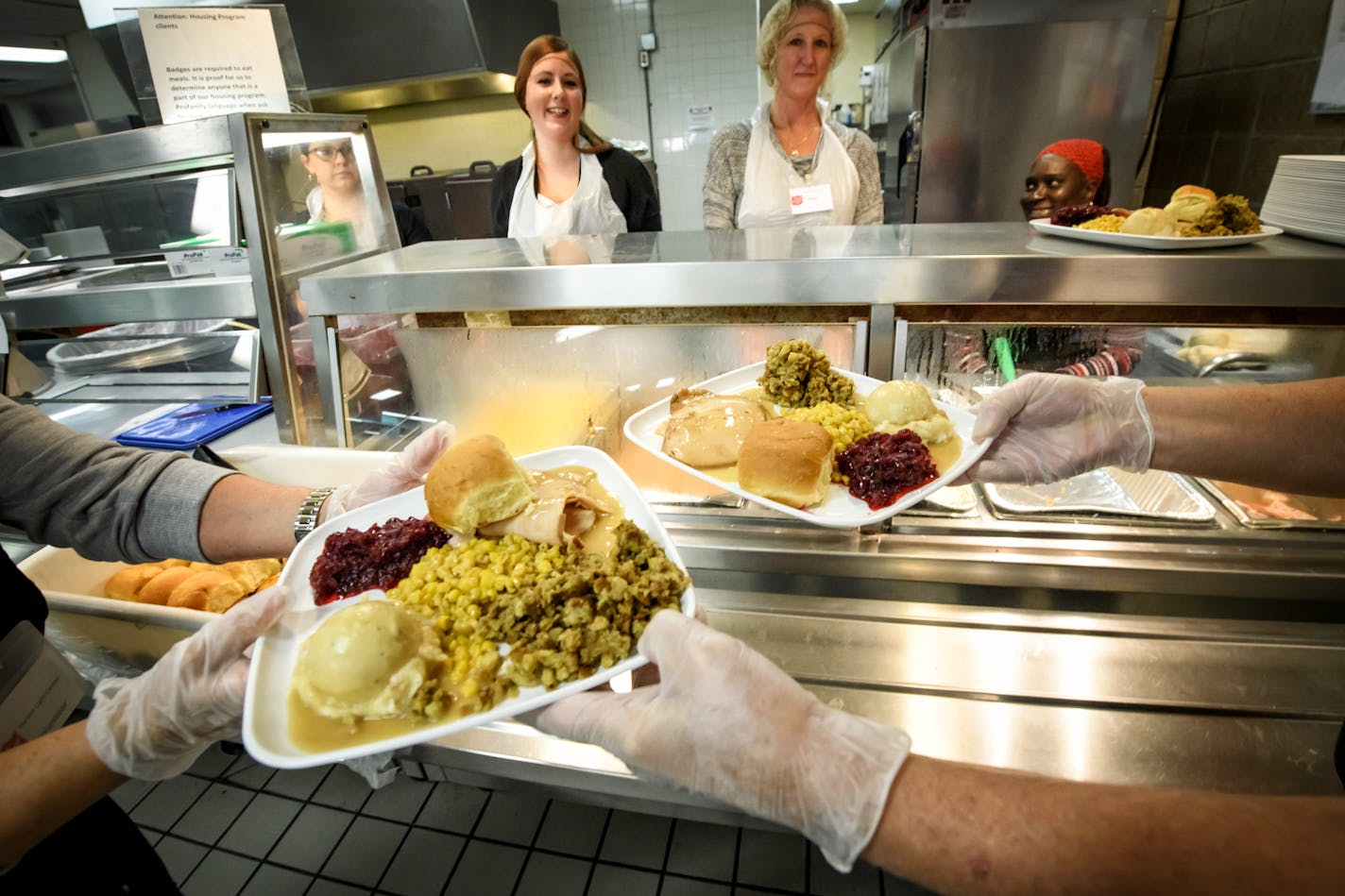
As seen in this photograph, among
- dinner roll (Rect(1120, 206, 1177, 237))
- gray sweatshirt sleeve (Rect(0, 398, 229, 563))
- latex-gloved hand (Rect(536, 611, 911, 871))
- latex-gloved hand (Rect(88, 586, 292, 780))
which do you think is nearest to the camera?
latex-gloved hand (Rect(536, 611, 911, 871))

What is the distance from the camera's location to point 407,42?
612 centimetres

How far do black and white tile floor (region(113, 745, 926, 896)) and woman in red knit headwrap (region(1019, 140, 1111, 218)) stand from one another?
8.62ft

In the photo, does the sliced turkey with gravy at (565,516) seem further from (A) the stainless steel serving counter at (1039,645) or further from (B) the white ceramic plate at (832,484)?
(A) the stainless steel serving counter at (1039,645)

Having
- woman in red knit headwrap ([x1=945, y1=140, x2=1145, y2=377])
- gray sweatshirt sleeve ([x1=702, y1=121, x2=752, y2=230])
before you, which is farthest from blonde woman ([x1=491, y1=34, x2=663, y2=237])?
woman in red knit headwrap ([x1=945, y1=140, x2=1145, y2=377])

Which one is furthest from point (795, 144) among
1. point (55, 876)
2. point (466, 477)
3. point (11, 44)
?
point (11, 44)

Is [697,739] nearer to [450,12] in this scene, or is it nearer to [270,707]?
[270,707]

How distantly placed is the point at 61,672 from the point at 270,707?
3.04 ft

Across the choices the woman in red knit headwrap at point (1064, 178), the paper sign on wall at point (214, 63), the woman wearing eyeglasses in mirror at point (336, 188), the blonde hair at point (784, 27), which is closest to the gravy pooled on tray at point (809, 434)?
the woman wearing eyeglasses in mirror at point (336, 188)

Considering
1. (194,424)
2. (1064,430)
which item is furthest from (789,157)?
(194,424)

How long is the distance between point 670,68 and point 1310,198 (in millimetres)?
6645

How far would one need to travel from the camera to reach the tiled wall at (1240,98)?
3488 mm

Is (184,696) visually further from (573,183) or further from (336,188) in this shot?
(573,183)

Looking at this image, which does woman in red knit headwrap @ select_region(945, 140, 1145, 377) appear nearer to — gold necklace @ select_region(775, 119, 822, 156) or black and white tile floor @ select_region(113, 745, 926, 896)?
black and white tile floor @ select_region(113, 745, 926, 896)

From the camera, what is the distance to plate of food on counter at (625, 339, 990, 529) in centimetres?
139
